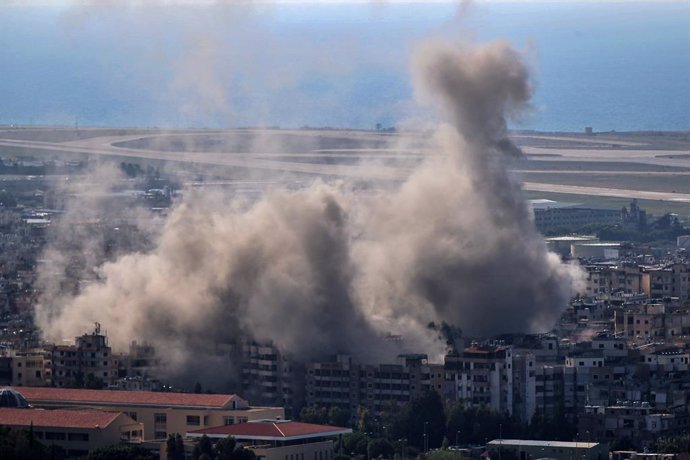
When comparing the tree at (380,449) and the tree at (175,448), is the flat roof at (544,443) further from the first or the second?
the tree at (175,448)

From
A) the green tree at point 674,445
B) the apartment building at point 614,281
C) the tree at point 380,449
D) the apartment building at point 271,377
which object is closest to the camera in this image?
the green tree at point 674,445

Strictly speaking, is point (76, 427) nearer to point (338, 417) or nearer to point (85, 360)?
point (338, 417)

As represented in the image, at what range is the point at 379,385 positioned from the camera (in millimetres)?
56250

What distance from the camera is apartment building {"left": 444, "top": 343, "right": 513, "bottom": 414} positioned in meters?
54.5

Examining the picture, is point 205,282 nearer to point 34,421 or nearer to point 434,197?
point 434,197

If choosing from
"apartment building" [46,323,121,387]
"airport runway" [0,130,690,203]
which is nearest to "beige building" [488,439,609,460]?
"apartment building" [46,323,121,387]

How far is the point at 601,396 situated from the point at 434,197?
Result: 11.8 m

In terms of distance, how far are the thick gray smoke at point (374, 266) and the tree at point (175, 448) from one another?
41.3 ft

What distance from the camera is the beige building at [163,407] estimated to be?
49.6 m

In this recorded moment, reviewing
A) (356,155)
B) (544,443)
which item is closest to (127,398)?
(544,443)

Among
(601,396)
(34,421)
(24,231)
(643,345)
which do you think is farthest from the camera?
(24,231)

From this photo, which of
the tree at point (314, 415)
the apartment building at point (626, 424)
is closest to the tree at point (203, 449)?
the tree at point (314, 415)

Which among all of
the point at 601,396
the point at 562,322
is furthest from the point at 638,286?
the point at 601,396

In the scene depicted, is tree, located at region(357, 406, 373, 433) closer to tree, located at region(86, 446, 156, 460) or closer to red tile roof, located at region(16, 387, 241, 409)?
red tile roof, located at region(16, 387, 241, 409)
